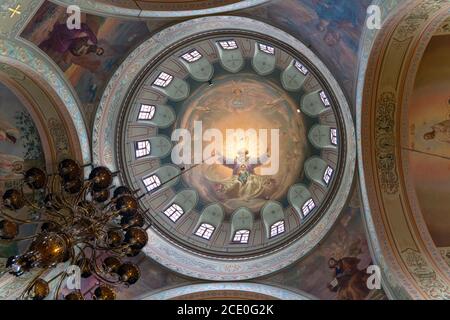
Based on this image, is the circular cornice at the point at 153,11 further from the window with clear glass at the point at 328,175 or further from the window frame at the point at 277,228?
the window frame at the point at 277,228

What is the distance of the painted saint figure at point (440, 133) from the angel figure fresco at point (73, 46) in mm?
7407

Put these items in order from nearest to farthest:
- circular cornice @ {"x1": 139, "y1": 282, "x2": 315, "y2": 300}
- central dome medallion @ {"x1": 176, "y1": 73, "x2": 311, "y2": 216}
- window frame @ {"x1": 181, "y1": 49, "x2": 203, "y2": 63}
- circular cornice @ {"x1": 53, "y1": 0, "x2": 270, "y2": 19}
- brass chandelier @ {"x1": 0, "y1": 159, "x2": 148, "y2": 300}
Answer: brass chandelier @ {"x1": 0, "y1": 159, "x2": 148, "y2": 300}
circular cornice @ {"x1": 53, "y1": 0, "x2": 270, "y2": 19}
circular cornice @ {"x1": 139, "y1": 282, "x2": 315, "y2": 300}
window frame @ {"x1": 181, "y1": 49, "x2": 203, "y2": 63}
central dome medallion @ {"x1": 176, "y1": 73, "x2": 311, "y2": 216}

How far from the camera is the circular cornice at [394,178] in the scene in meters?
8.93

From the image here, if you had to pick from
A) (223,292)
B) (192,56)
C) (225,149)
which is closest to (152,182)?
(225,149)

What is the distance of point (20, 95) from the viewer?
35.4 ft

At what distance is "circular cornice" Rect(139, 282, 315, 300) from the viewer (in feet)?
40.4

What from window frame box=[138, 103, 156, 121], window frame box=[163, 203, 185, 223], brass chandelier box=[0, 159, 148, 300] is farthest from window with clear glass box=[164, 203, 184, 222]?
brass chandelier box=[0, 159, 148, 300]

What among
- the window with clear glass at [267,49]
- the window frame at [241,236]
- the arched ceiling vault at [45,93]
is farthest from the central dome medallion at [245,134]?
the arched ceiling vault at [45,93]

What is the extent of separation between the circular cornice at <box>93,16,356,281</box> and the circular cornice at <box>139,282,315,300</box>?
0.26 meters

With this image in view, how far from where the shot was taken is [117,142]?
1278cm

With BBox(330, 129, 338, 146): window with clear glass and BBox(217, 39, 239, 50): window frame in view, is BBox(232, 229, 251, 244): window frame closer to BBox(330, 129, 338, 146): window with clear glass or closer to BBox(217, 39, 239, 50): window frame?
BBox(330, 129, 338, 146): window with clear glass

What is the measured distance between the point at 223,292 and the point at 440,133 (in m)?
6.67

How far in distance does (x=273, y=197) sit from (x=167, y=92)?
477 centimetres
